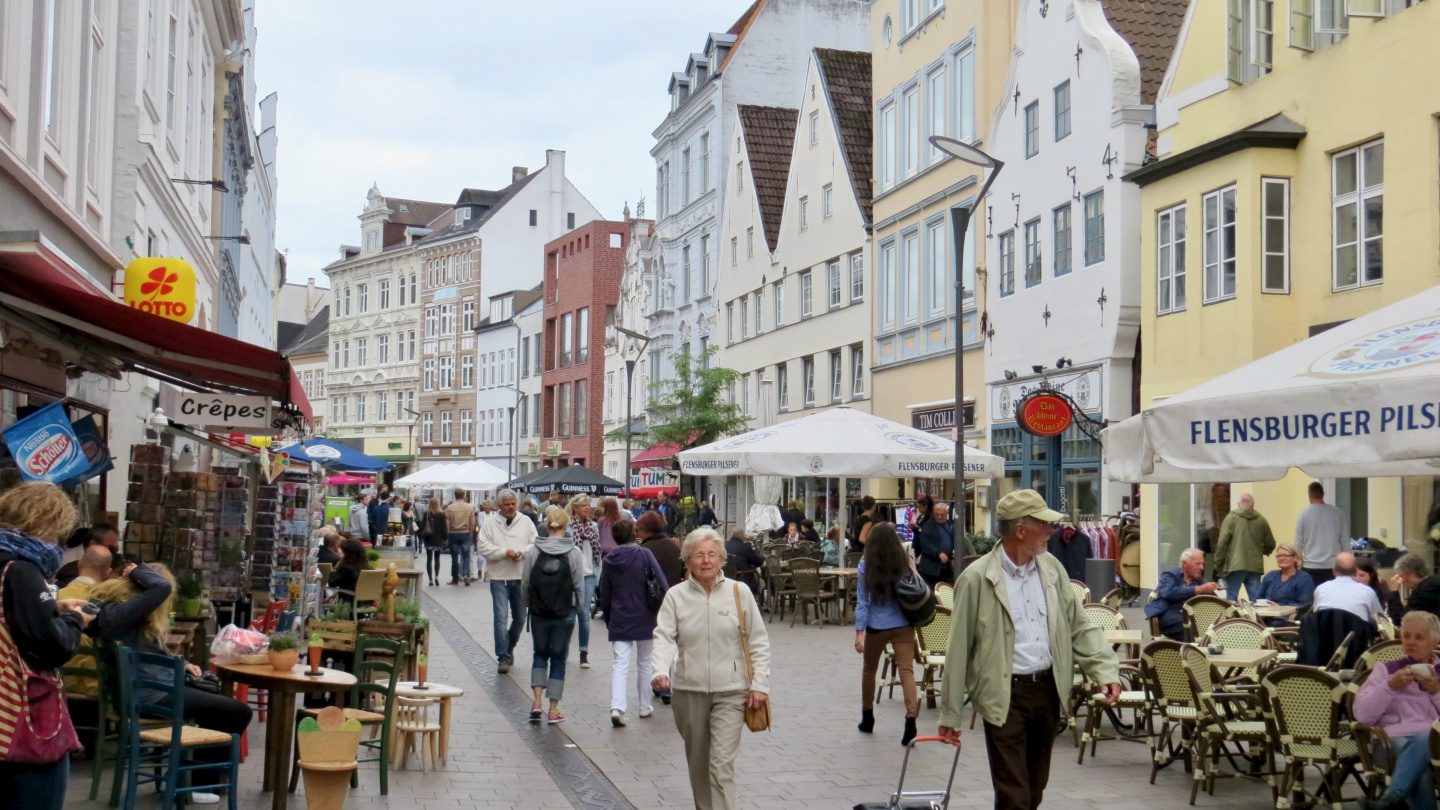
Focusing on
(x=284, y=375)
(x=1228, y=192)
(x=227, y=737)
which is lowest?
(x=227, y=737)

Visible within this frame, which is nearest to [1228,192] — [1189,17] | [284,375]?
[1189,17]

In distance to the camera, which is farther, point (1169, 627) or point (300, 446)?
point (300, 446)

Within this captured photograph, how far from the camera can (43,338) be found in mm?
9797

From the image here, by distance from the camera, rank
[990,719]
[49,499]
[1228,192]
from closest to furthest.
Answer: [49,499] < [990,719] < [1228,192]

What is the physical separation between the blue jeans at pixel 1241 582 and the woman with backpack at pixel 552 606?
29.8 ft

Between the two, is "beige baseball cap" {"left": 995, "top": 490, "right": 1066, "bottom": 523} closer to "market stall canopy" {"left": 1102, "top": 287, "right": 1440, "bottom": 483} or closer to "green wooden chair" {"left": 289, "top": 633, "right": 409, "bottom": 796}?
"market stall canopy" {"left": 1102, "top": 287, "right": 1440, "bottom": 483}

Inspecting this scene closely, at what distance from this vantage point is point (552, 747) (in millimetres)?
10898

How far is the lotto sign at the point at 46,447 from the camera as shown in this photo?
28.6 feet

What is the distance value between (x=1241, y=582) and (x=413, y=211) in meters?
88.4

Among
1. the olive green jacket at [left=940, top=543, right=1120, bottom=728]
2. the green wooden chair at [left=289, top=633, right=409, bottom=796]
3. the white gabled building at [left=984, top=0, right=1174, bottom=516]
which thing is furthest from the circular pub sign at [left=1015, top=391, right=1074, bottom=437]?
the olive green jacket at [left=940, top=543, right=1120, bottom=728]

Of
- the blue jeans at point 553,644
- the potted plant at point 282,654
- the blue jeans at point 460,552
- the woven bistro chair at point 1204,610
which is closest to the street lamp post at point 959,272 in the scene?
the woven bistro chair at point 1204,610

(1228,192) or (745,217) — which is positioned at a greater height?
(745,217)

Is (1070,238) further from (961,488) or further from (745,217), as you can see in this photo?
(745,217)

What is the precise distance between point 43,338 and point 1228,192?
1480cm
